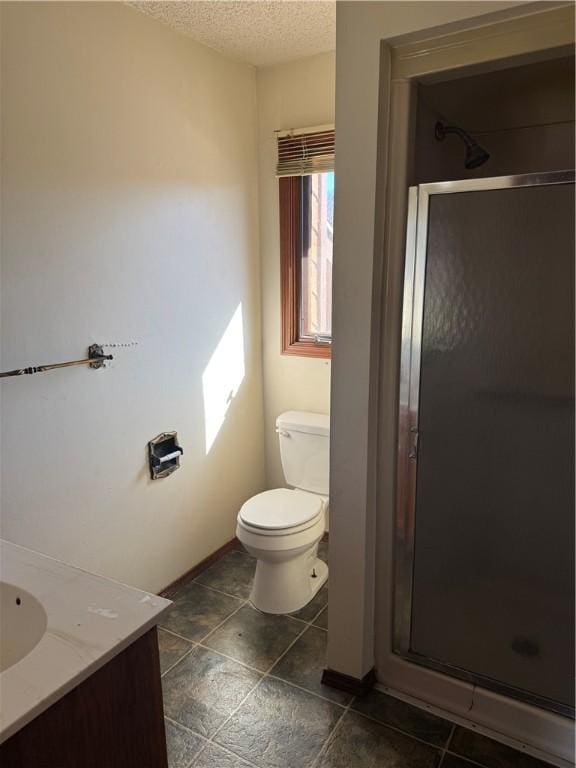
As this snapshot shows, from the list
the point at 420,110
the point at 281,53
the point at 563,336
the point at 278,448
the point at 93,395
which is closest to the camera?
the point at 563,336

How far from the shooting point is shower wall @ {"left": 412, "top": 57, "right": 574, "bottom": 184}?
172 cm

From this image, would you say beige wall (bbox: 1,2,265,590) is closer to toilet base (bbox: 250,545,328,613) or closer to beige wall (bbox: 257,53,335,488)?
beige wall (bbox: 257,53,335,488)

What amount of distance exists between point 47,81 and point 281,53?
1.14 metres

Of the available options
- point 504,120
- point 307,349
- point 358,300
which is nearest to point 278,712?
point 358,300

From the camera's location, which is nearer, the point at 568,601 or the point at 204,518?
the point at 568,601

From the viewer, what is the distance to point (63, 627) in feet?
3.26

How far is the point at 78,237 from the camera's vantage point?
1928 millimetres

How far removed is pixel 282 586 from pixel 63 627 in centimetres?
150

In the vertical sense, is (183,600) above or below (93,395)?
below

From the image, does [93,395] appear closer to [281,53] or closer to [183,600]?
[183,600]

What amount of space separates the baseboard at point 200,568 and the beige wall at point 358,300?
91cm

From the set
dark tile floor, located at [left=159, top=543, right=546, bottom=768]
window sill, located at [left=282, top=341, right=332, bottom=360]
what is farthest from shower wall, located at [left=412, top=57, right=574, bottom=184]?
dark tile floor, located at [left=159, top=543, right=546, bottom=768]

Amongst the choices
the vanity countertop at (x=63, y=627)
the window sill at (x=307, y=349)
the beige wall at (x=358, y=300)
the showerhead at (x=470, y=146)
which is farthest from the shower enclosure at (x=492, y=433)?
the window sill at (x=307, y=349)

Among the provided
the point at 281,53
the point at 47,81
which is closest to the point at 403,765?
the point at 47,81
